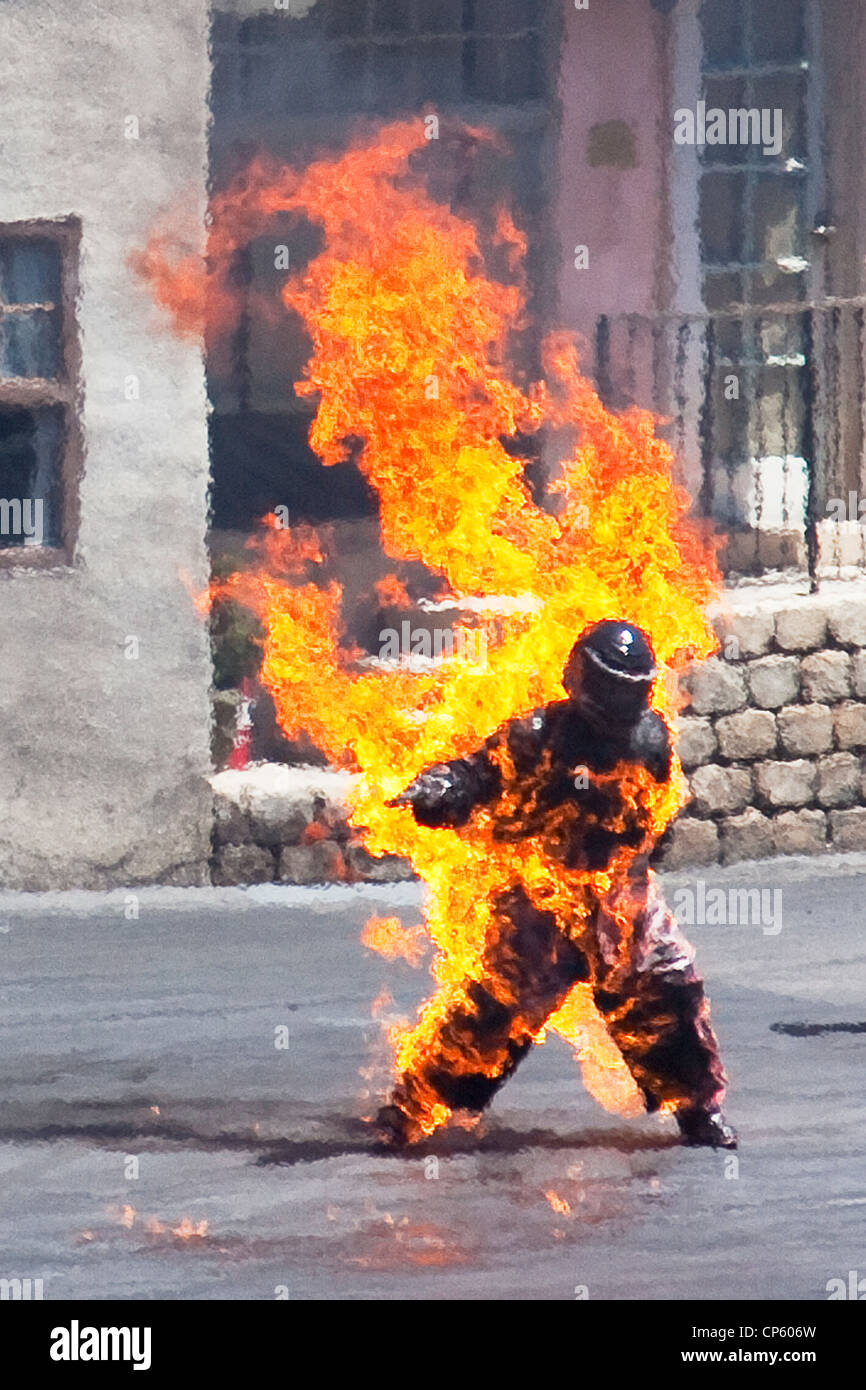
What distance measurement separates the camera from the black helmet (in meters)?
5.68

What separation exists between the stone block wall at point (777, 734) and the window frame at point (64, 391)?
3.44 metres

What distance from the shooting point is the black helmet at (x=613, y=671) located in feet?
18.6

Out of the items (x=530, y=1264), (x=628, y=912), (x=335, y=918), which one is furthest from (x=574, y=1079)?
(x=335, y=918)

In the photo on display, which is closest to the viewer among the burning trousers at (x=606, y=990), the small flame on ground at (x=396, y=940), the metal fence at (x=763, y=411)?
the burning trousers at (x=606, y=990)

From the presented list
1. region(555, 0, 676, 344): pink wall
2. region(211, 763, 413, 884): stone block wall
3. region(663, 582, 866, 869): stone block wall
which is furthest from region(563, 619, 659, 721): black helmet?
region(555, 0, 676, 344): pink wall

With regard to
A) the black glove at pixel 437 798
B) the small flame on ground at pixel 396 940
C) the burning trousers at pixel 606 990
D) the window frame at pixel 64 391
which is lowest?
the small flame on ground at pixel 396 940

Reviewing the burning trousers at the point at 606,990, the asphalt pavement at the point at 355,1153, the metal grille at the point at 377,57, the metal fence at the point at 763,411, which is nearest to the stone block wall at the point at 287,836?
the asphalt pavement at the point at 355,1153

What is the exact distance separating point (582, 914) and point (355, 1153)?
962 mm

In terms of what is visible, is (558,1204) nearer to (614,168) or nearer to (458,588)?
(458,588)

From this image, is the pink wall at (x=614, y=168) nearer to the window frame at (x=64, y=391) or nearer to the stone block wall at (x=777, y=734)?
the stone block wall at (x=777, y=734)

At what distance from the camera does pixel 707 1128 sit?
19.7ft

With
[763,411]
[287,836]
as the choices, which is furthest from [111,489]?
[763,411]

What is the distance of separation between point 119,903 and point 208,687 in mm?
1197

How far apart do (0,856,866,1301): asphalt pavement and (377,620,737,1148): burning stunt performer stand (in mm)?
210
